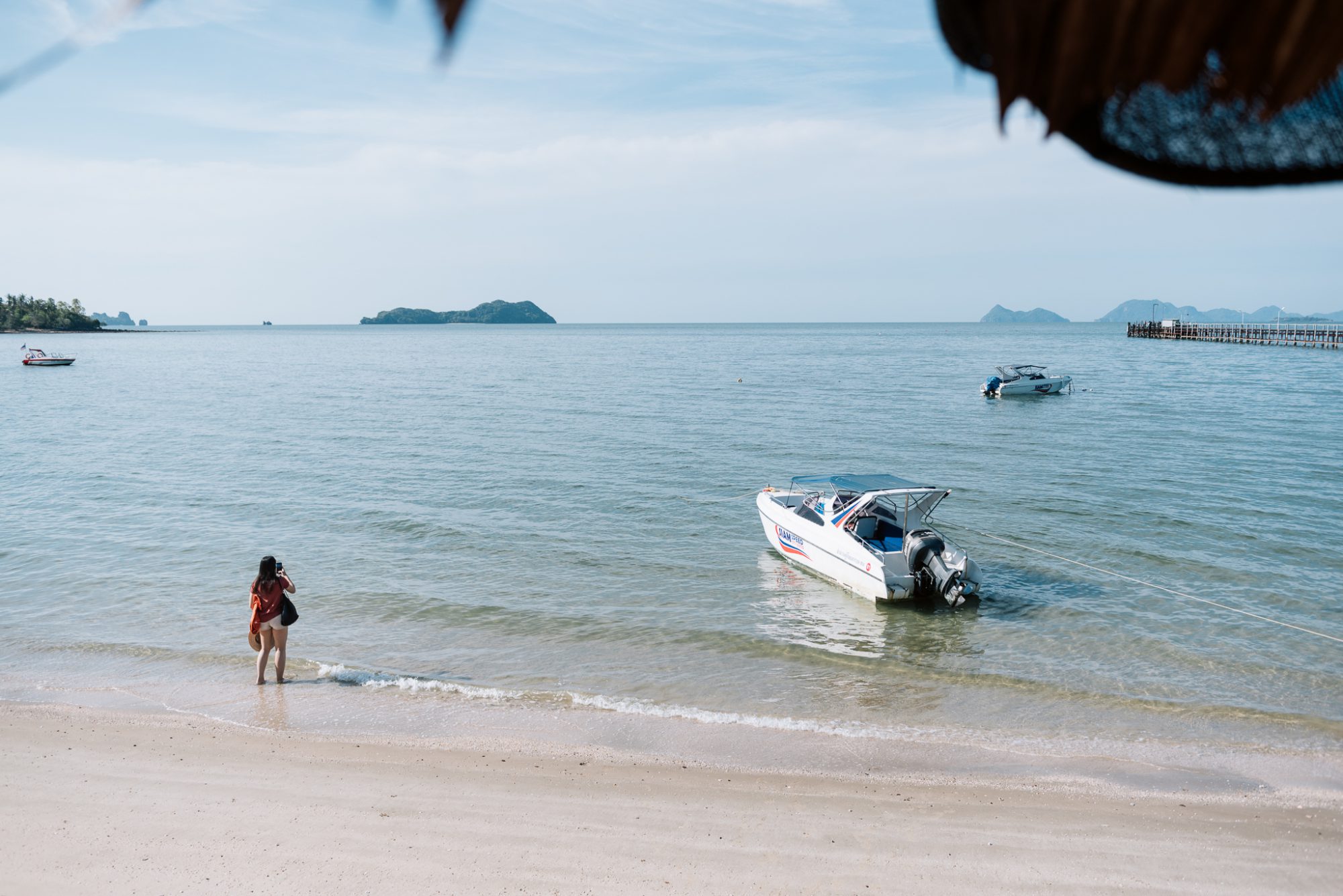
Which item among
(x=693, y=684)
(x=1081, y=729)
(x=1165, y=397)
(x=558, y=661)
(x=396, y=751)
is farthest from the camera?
(x=1165, y=397)

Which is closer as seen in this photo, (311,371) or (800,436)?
(800,436)

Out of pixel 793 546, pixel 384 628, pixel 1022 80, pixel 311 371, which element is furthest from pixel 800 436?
pixel 311 371

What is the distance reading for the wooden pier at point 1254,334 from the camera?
102688mm

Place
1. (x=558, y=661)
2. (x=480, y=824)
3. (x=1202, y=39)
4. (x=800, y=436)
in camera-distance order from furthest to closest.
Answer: (x=800, y=436) → (x=558, y=661) → (x=480, y=824) → (x=1202, y=39)

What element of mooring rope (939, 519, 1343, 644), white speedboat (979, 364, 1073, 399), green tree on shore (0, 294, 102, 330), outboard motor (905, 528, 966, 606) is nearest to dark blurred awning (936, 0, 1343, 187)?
outboard motor (905, 528, 966, 606)

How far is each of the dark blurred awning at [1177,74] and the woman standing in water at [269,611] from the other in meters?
13.0

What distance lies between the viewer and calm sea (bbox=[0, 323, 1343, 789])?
13.1 meters

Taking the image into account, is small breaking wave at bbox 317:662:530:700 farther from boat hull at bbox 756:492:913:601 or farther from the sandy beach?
boat hull at bbox 756:492:913:601

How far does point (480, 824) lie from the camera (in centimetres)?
962

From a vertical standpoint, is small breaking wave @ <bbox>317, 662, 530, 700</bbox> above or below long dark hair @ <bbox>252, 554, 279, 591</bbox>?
below

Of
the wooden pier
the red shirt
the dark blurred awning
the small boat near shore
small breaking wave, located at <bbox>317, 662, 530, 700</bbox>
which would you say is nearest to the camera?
the dark blurred awning

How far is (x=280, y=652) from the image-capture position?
44.7 ft

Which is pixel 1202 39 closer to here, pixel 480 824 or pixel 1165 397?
pixel 480 824

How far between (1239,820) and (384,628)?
44.5ft
